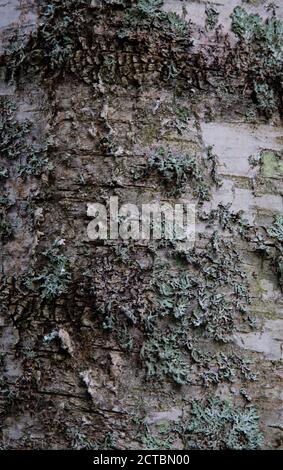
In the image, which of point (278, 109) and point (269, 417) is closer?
point (269, 417)

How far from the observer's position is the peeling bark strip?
1380 millimetres

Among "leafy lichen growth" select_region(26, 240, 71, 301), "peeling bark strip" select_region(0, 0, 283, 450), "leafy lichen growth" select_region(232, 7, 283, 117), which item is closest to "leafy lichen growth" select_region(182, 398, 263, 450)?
"peeling bark strip" select_region(0, 0, 283, 450)

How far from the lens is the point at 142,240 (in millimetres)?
1426

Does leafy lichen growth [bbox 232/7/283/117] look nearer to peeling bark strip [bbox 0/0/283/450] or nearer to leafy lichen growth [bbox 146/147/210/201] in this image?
peeling bark strip [bbox 0/0/283/450]

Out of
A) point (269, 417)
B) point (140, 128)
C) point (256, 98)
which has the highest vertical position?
point (256, 98)

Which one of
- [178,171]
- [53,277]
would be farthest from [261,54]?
[53,277]

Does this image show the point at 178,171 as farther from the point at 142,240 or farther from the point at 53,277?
the point at 53,277

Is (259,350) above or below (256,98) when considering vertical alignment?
below

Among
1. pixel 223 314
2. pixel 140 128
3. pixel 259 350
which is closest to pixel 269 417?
pixel 259 350

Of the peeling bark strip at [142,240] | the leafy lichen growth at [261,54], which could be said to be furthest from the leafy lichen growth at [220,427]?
the leafy lichen growth at [261,54]

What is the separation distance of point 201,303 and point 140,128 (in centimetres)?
44

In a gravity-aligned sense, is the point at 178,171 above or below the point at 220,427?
above
